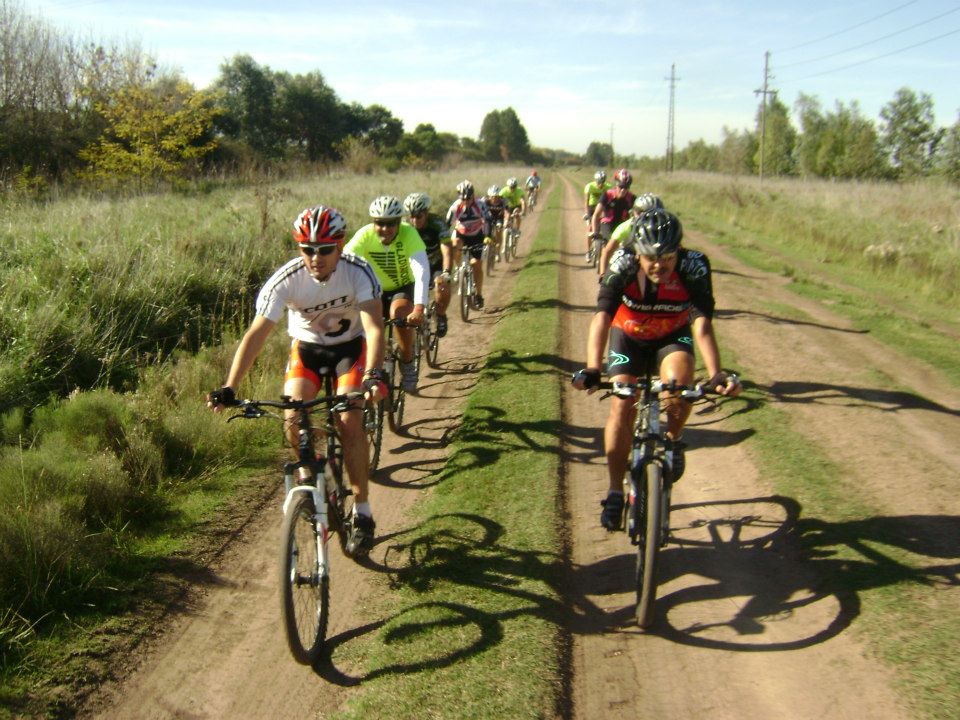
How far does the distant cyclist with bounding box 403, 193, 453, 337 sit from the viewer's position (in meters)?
9.36

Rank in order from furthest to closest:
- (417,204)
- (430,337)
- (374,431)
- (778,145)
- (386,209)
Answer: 1. (778,145)
2. (430,337)
3. (417,204)
4. (386,209)
5. (374,431)

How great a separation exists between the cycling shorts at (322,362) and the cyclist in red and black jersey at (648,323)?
1.61 metres

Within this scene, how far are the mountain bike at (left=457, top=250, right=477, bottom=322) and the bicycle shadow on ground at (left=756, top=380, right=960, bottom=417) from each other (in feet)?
18.8

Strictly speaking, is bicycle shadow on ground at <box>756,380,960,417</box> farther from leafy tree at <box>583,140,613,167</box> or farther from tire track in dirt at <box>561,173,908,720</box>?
leafy tree at <box>583,140,613,167</box>

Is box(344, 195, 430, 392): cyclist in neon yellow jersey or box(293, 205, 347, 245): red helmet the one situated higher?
box(293, 205, 347, 245): red helmet

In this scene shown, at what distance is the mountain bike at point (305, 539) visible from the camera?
12.6 ft

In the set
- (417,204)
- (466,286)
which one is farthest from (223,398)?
(466,286)

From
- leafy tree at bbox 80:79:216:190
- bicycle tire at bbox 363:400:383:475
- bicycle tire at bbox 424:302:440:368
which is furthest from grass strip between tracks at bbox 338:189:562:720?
leafy tree at bbox 80:79:216:190

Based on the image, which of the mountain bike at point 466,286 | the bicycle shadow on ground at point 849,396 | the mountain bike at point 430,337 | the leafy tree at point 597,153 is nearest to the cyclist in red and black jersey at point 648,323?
the bicycle shadow on ground at point 849,396

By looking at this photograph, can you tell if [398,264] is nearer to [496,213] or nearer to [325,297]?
[325,297]

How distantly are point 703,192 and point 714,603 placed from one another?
38520 mm

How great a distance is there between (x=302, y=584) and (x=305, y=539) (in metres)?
0.24

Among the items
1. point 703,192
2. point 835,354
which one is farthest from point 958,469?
point 703,192

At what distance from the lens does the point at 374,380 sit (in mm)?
4297
